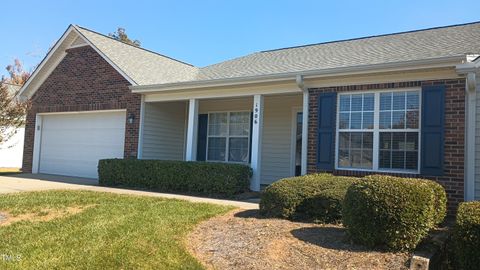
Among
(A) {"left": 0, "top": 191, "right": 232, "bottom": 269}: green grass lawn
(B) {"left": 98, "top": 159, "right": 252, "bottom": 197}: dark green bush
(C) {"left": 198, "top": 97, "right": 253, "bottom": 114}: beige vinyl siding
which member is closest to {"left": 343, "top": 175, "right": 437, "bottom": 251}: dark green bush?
(A) {"left": 0, "top": 191, "right": 232, "bottom": 269}: green grass lawn

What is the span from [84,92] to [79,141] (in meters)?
1.91

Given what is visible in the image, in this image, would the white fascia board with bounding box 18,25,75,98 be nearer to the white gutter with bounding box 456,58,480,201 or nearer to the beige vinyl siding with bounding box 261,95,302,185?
the beige vinyl siding with bounding box 261,95,302,185

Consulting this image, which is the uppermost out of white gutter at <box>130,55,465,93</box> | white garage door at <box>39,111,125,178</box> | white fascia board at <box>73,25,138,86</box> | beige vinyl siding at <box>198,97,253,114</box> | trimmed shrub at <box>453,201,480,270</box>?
white fascia board at <box>73,25,138,86</box>

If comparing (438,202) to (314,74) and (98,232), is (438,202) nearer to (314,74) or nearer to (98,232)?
(314,74)

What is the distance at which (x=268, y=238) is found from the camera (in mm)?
6117

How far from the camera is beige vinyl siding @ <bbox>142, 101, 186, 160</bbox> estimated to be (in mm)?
14413

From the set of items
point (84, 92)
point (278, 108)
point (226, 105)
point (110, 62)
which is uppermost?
point (110, 62)

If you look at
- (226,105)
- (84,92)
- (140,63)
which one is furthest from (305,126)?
(84,92)

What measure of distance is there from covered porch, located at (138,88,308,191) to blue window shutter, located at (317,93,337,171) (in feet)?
8.93

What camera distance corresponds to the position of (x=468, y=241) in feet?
16.4

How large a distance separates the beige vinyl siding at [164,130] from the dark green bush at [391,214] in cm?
971

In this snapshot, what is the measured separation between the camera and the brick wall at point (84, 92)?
14352 mm

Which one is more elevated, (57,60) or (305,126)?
(57,60)

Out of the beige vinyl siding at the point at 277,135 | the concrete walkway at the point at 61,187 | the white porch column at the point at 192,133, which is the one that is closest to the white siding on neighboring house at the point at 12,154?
the concrete walkway at the point at 61,187
